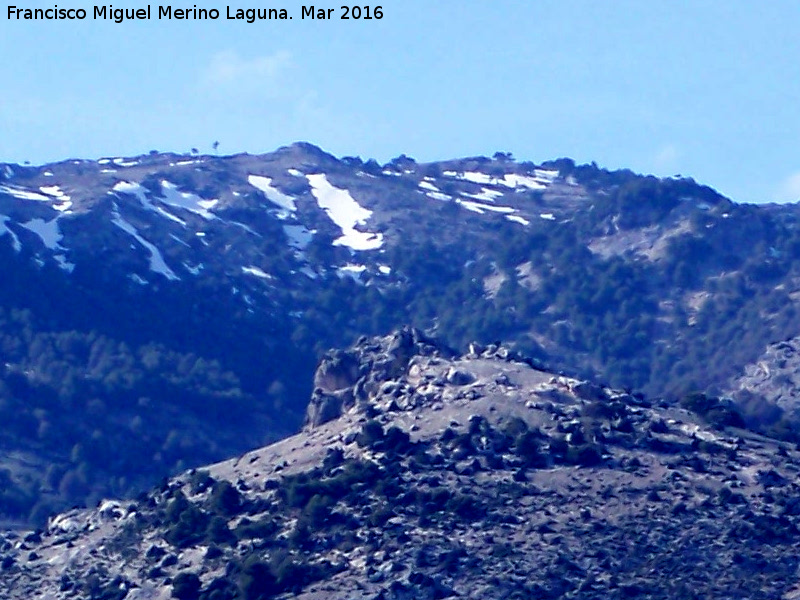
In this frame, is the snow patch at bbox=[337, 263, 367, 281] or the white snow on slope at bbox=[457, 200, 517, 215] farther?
the white snow on slope at bbox=[457, 200, 517, 215]

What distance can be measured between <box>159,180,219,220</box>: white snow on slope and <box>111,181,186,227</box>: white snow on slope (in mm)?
1746

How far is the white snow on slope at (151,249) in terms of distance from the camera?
470 feet

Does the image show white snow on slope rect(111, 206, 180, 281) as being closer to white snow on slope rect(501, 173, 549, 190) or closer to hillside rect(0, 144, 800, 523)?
hillside rect(0, 144, 800, 523)

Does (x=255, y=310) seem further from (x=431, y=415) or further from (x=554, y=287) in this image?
(x=431, y=415)

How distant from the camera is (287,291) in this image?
14775 cm

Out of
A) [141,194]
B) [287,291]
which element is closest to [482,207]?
[287,291]

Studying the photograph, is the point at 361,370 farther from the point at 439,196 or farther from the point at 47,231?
the point at 439,196

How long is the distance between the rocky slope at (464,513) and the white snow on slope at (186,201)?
84.7 meters

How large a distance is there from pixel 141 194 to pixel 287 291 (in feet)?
52.6

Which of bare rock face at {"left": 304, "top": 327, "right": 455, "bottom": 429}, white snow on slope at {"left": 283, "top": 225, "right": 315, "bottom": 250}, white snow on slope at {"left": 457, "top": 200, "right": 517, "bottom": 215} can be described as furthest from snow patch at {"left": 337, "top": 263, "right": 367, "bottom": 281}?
bare rock face at {"left": 304, "top": 327, "right": 455, "bottom": 429}

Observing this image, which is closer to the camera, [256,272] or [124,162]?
[256,272]

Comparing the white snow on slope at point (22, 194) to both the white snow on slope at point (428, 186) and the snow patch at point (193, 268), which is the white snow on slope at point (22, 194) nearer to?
the snow patch at point (193, 268)

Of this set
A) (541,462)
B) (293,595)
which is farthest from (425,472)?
(293,595)

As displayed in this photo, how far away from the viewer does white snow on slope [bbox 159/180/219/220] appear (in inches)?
6260
